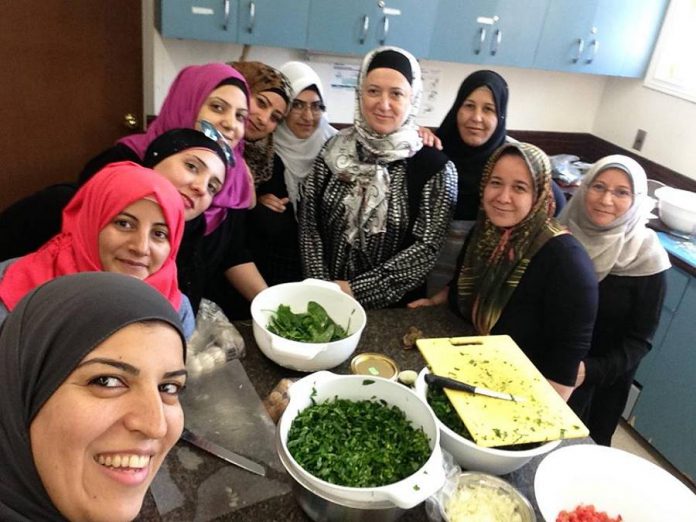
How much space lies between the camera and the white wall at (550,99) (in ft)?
8.17

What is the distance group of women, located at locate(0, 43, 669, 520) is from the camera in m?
0.70

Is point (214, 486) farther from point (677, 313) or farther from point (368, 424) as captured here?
point (677, 313)

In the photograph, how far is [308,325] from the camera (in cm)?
137

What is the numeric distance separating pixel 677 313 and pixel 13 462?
2512 millimetres

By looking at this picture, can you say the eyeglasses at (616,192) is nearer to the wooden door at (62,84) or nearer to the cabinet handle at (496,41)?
the cabinet handle at (496,41)

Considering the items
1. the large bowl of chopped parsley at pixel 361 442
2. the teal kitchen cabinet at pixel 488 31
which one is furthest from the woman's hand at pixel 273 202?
the teal kitchen cabinet at pixel 488 31

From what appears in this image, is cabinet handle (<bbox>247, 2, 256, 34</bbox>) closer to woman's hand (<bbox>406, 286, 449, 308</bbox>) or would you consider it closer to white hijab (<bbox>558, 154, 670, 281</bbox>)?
woman's hand (<bbox>406, 286, 449, 308</bbox>)

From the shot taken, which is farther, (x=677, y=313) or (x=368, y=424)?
(x=677, y=313)

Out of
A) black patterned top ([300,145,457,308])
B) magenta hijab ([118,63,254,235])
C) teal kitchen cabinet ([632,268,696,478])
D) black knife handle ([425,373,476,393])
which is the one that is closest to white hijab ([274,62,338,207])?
black patterned top ([300,145,457,308])

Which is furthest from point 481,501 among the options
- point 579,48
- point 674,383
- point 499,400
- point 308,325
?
point 579,48

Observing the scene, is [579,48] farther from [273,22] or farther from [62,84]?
[62,84]

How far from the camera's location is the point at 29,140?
96.3 inches

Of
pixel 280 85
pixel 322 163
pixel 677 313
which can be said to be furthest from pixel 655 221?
pixel 280 85

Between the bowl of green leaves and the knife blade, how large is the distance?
26 cm
